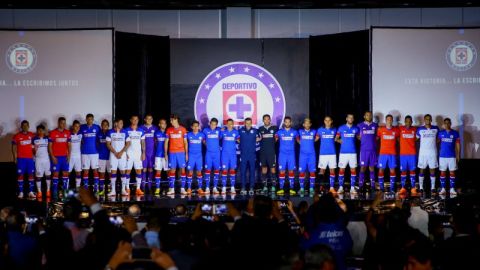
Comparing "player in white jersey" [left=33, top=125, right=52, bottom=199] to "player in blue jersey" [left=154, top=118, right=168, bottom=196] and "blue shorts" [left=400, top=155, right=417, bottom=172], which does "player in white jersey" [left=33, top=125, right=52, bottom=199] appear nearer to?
"player in blue jersey" [left=154, top=118, right=168, bottom=196]

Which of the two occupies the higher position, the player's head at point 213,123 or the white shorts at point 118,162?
the player's head at point 213,123

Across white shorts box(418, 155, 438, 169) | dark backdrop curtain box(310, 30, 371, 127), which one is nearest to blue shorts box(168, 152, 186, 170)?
dark backdrop curtain box(310, 30, 371, 127)

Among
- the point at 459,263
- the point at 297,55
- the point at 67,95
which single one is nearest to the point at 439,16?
the point at 297,55

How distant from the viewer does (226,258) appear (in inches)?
234

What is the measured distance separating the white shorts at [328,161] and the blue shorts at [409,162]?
1.60 meters

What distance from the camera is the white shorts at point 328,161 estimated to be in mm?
18094

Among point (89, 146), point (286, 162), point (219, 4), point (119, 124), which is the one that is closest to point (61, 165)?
point (89, 146)

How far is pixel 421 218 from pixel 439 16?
37.5 feet

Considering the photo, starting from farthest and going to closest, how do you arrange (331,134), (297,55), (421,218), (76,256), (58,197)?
(297,55)
(331,134)
(58,197)
(421,218)
(76,256)

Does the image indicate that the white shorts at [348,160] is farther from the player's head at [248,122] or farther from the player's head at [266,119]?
the player's head at [248,122]

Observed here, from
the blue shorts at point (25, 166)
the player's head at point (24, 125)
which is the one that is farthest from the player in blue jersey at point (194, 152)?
the player's head at point (24, 125)

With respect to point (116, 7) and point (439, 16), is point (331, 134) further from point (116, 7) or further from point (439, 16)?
point (116, 7)

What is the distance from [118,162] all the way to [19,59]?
3.74 metres

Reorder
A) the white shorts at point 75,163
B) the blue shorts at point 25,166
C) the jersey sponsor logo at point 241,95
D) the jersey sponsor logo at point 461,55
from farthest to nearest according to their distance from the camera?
1. the jersey sponsor logo at point 241,95
2. the jersey sponsor logo at point 461,55
3. the white shorts at point 75,163
4. the blue shorts at point 25,166
